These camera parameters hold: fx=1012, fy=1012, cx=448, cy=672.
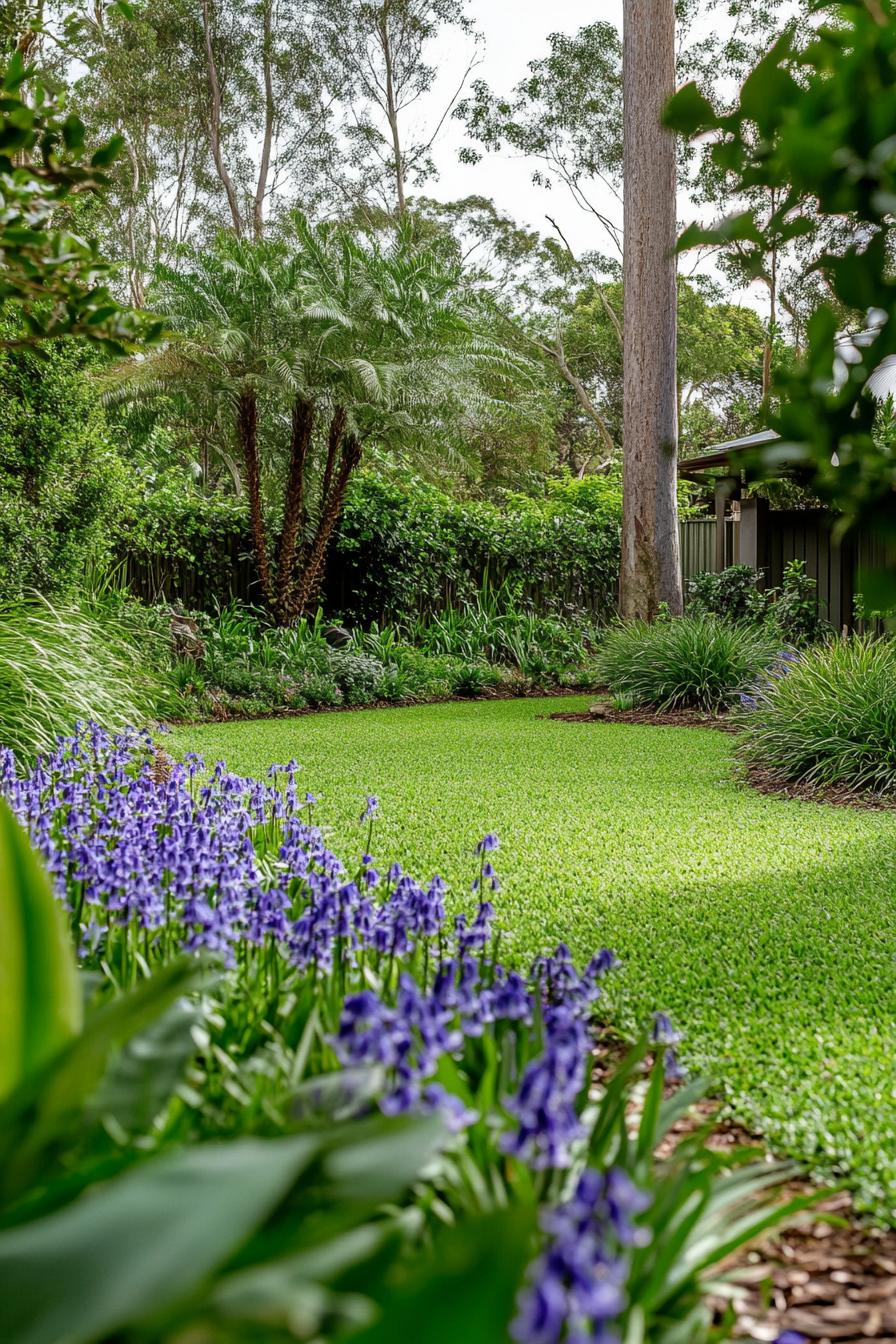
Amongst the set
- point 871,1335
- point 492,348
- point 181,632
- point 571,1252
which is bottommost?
point 871,1335

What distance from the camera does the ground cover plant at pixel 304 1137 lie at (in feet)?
2.28

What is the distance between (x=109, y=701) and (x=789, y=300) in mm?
23789

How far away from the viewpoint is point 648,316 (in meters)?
10.4

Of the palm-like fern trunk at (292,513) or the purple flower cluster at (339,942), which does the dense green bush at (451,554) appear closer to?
the palm-like fern trunk at (292,513)

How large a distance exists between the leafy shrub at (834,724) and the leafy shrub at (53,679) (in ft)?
12.8

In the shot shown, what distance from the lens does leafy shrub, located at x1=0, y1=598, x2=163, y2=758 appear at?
189 inches

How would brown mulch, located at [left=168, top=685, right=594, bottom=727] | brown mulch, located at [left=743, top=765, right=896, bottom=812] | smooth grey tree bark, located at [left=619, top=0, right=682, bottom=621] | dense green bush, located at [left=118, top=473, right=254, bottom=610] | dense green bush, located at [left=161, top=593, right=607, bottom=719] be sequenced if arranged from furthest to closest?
dense green bush, located at [left=118, top=473, right=254, bottom=610] < smooth grey tree bark, located at [left=619, top=0, right=682, bottom=621] < dense green bush, located at [left=161, top=593, right=607, bottom=719] < brown mulch, located at [left=168, top=685, right=594, bottom=727] < brown mulch, located at [left=743, top=765, right=896, bottom=812]

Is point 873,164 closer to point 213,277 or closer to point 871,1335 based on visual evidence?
point 871,1335

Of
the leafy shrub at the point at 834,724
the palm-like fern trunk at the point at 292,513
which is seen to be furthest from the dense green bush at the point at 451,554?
the leafy shrub at the point at 834,724

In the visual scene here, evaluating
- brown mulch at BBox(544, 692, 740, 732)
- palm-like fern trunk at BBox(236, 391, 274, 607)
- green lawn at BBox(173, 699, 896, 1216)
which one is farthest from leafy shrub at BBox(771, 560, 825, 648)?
palm-like fern trunk at BBox(236, 391, 274, 607)

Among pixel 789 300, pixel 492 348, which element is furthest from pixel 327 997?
pixel 789 300

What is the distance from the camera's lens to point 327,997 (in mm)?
1769

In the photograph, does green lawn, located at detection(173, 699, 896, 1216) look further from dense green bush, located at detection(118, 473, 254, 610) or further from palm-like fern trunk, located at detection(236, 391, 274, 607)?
palm-like fern trunk, located at detection(236, 391, 274, 607)

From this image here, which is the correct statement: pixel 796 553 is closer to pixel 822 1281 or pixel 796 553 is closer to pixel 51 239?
pixel 51 239
